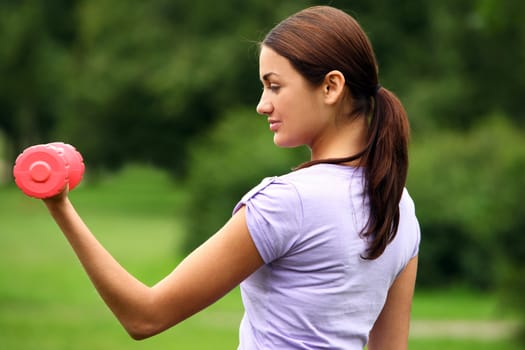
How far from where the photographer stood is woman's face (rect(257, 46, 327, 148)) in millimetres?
2268

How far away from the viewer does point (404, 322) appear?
254 cm


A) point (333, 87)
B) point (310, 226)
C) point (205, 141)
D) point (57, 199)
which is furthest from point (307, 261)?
point (205, 141)

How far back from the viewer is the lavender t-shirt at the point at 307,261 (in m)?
2.16

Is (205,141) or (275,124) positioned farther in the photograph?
(205,141)

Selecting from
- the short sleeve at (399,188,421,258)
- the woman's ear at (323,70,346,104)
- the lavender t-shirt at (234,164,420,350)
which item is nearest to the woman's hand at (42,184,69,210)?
the lavender t-shirt at (234,164,420,350)

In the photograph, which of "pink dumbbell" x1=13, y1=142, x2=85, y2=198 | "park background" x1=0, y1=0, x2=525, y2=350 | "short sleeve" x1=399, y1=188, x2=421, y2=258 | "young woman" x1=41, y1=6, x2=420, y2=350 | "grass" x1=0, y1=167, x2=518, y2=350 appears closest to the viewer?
"pink dumbbell" x1=13, y1=142, x2=85, y2=198

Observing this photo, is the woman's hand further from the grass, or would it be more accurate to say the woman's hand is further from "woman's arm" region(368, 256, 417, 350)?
the grass

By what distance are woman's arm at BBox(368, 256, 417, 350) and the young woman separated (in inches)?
3.8

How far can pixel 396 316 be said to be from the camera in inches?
99.1

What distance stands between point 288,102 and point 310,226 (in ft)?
0.92

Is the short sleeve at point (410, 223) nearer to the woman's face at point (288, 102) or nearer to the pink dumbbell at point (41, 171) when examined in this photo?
the woman's face at point (288, 102)

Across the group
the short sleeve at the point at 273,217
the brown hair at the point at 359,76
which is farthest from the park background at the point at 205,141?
the short sleeve at the point at 273,217

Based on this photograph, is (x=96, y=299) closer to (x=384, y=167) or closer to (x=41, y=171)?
(x=384, y=167)

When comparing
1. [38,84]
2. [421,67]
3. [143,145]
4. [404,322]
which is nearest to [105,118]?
[143,145]
